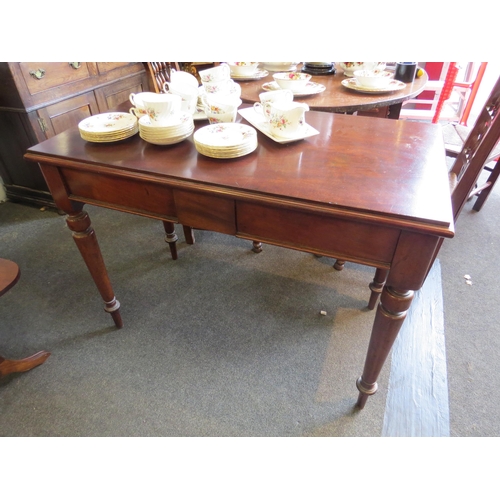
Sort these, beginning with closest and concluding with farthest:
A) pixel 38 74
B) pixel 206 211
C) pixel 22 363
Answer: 1. pixel 206 211
2. pixel 22 363
3. pixel 38 74

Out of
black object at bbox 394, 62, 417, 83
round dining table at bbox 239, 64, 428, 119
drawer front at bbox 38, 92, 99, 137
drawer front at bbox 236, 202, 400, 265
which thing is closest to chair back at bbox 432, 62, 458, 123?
round dining table at bbox 239, 64, 428, 119

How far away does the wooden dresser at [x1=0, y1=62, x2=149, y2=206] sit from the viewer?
70.0 inches

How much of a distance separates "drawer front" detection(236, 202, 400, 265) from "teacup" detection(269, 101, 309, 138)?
0.95 feet

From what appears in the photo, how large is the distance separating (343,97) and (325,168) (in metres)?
0.83

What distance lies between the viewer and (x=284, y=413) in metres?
1.17

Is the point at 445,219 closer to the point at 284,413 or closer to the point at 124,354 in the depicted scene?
the point at 284,413

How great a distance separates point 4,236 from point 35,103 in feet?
2.46

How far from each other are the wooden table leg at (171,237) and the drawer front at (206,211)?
767mm

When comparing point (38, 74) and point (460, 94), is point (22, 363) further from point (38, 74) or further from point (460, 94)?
point (460, 94)

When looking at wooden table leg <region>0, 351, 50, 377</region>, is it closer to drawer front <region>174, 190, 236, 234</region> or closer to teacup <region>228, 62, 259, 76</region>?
drawer front <region>174, 190, 236, 234</region>

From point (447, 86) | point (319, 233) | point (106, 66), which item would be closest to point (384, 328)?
point (319, 233)

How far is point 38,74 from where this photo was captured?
180cm
